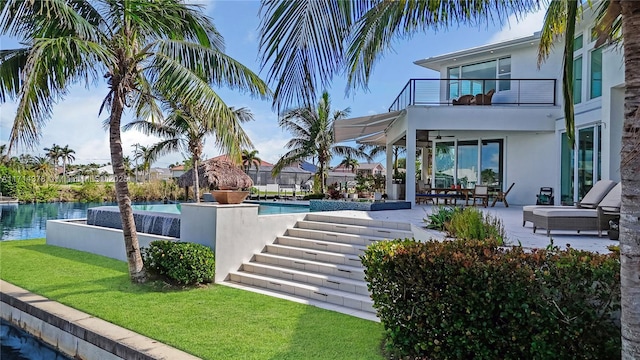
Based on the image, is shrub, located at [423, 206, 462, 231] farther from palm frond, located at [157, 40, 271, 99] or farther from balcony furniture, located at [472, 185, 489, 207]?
balcony furniture, located at [472, 185, 489, 207]

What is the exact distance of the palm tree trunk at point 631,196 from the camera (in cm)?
317

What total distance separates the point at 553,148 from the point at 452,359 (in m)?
16.1

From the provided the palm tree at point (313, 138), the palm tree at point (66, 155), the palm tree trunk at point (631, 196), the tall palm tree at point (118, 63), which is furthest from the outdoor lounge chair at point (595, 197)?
the palm tree at point (66, 155)

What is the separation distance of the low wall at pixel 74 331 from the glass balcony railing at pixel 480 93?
556 inches

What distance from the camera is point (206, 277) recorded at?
29.3ft

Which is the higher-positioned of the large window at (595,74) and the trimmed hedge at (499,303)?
the large window at (595,74)

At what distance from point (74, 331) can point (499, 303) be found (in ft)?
19.9

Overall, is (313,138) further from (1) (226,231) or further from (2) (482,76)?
(1) (226,231)

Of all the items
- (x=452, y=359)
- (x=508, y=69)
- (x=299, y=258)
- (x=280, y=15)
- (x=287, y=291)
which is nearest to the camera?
(x=280, y=15)

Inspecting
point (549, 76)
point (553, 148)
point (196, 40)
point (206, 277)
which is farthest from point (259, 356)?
point (549, 76)

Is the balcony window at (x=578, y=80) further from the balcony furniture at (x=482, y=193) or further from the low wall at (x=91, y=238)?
the low wall at (x=91, y=238)

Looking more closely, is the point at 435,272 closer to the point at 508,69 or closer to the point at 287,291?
the point at 287,291

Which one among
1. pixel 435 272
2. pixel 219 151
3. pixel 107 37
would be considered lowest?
pixel 435 272

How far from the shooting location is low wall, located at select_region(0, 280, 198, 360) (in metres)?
5.58
